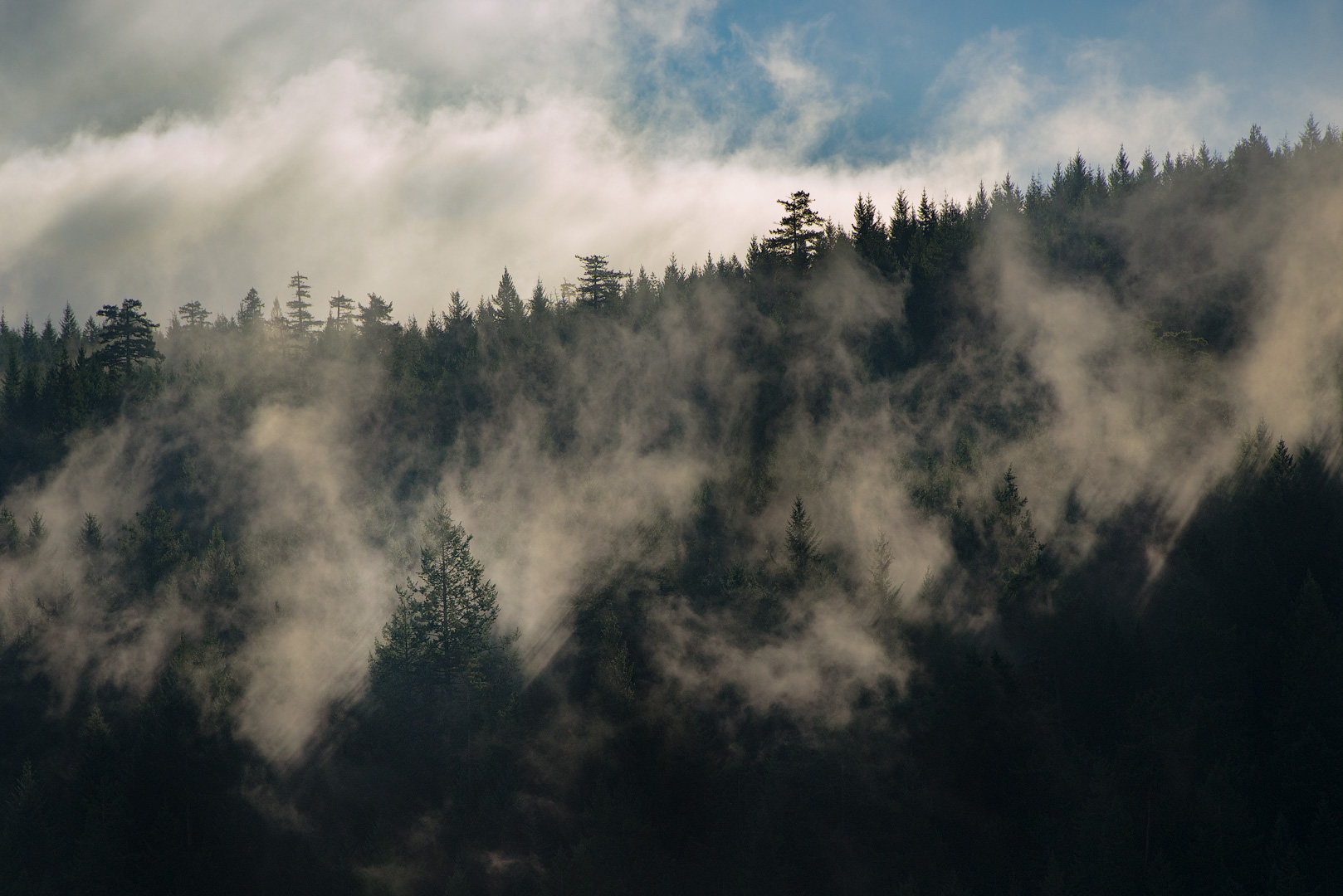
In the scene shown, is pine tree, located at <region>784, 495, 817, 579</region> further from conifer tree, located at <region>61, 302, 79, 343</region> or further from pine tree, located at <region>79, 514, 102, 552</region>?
conifer tree, located at <region>61, 302, 79, 343</region>

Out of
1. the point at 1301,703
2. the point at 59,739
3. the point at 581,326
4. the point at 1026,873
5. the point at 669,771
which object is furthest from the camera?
the point at 581,326

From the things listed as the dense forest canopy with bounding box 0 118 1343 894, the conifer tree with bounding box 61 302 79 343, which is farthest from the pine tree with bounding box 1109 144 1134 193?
the conifer tree with bounding box 61 302 79 343

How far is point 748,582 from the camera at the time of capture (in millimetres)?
53844

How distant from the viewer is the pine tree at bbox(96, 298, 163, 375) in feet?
287

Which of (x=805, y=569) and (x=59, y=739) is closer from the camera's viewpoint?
(x=805, y=569)

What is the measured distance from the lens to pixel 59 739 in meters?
57.8

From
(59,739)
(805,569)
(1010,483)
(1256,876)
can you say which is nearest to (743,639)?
(805,569)

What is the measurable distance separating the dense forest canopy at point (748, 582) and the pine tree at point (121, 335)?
0.43 meters

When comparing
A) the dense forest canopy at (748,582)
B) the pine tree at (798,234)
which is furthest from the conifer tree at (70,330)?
the pine tree at (798,234)

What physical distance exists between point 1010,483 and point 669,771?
88.7 ft

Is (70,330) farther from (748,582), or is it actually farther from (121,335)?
(748,582)

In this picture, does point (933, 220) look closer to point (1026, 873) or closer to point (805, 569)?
point (805, 569)

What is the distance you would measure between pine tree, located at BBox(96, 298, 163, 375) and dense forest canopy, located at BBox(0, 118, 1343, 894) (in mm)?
434

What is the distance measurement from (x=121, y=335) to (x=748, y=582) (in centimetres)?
7526
